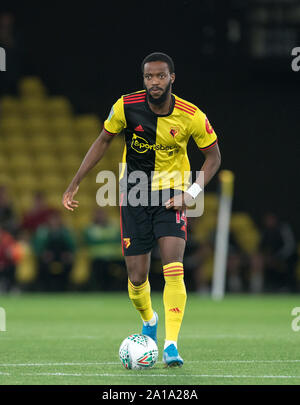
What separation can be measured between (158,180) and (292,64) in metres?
13.8

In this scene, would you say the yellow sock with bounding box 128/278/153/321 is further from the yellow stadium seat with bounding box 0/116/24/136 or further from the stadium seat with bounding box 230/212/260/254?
the yellow stadium seat with bounding box 0/116/24/136

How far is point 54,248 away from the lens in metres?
18.7

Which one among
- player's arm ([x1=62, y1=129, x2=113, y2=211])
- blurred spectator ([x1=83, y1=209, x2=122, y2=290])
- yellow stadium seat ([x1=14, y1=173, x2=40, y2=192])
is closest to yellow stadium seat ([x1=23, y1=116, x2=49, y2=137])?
yellow stadium seat ([x1=14, y1=173, x2=40, y2=192])

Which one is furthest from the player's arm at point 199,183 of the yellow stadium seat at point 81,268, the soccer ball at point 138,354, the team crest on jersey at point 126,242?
the yellow stadium seat at point 81,268

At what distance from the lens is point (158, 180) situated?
298 inches

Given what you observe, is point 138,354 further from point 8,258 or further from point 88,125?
point 88,125

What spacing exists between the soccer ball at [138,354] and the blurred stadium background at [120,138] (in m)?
11.3

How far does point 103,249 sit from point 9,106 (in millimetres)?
5807

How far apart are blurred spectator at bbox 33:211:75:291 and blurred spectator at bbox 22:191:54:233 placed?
14 cm

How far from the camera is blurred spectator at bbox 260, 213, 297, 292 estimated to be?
19.7 m

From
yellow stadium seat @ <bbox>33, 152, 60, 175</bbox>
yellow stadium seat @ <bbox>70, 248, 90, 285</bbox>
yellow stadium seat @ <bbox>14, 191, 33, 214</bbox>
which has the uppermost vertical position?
yellow stadium seat @ <bbox>33, 152, 60, 175</bbox>

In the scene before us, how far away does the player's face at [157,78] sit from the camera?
7.30 meters

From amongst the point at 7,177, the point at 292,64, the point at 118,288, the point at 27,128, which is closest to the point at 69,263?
the point at 118,288

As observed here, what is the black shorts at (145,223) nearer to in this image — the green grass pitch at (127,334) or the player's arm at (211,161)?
the player's arm at (211,161)
